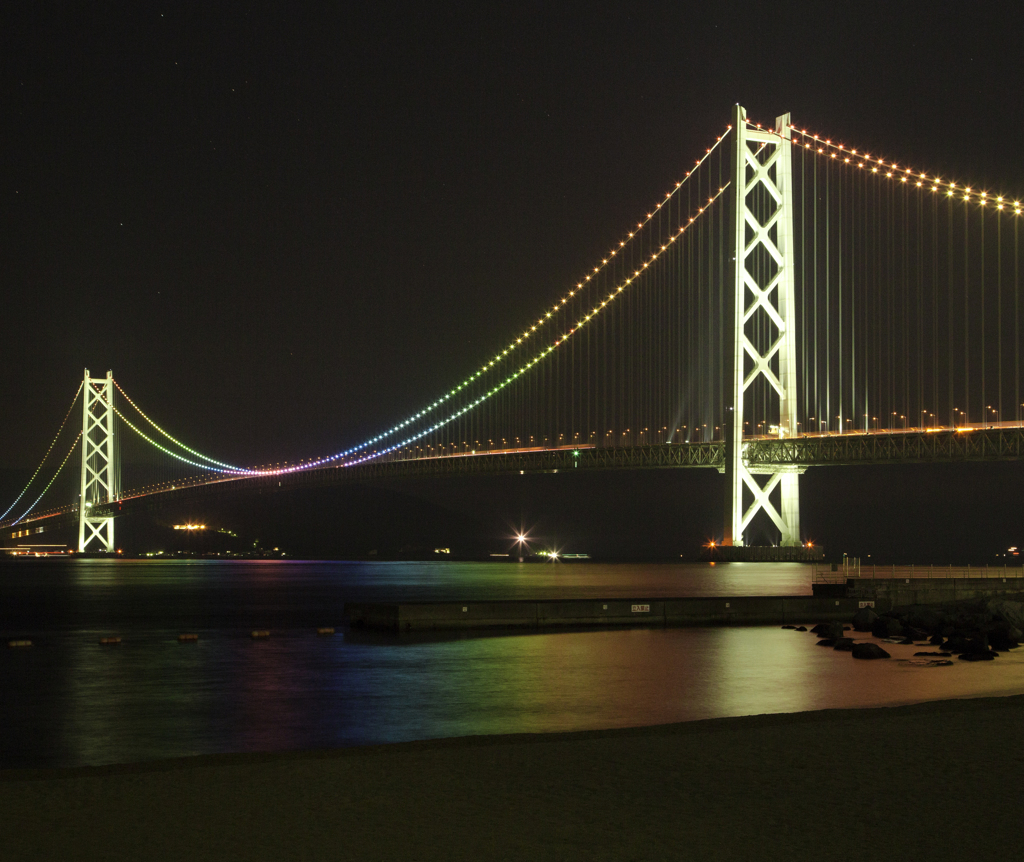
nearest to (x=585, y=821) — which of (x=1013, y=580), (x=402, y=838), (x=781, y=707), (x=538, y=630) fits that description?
(x=402, y=838)

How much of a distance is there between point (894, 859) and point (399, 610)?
14.2 metres

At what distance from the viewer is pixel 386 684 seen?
1135 cm

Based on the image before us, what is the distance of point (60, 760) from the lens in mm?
7602

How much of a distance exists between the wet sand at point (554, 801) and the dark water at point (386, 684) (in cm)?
241

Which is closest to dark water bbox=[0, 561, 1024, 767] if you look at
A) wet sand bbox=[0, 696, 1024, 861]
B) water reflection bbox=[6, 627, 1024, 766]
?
water reflection bbox=[6, 627, 1024, 766]

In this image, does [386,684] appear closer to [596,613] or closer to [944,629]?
[596,613]

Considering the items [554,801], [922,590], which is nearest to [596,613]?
[922,590]

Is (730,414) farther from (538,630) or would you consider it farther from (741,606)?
(538,630)

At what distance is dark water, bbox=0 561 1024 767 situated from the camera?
340 inches

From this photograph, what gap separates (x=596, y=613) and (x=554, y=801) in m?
14.0

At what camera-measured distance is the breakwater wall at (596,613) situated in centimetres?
1788

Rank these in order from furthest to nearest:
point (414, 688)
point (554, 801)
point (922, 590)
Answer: point (922, 590), point (414, 688), point (554, 801)

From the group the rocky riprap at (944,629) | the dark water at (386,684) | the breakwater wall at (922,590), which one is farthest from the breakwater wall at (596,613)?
the rocky riprap at (944,629)

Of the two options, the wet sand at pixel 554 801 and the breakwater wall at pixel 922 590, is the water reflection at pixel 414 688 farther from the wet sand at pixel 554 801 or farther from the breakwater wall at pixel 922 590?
the breakwater wall at pixel 922 590
